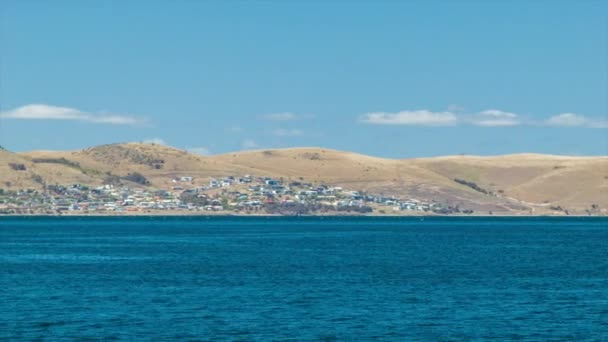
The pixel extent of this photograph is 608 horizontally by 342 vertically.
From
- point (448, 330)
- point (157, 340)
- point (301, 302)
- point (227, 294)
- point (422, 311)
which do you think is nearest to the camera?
point (157, 340)

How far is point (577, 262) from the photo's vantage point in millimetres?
152750

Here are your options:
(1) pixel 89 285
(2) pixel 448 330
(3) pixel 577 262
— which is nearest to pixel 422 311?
(2) pixel 448 330

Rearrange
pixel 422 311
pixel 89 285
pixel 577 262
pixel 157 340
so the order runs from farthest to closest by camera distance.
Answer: pixel 577 262
pixel 89 285
pixel 422 311
pixel 157 340

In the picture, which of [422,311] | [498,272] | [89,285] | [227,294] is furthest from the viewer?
[498,272]

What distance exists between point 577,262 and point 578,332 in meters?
74.8

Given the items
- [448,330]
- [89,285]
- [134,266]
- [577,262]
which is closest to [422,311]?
[448,330]

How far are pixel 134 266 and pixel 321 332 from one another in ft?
213

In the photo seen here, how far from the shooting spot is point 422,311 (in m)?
90.5

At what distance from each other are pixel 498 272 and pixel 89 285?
46.4m

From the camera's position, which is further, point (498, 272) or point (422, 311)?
point (498, 272)

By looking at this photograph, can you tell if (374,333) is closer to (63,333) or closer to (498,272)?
(63,333)

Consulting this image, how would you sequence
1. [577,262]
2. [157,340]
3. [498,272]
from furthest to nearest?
[577,262] < [498,272] < [157,340]

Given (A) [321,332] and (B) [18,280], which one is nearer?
(A) [321,332]

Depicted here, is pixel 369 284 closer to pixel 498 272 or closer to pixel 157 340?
pixel 498 272
